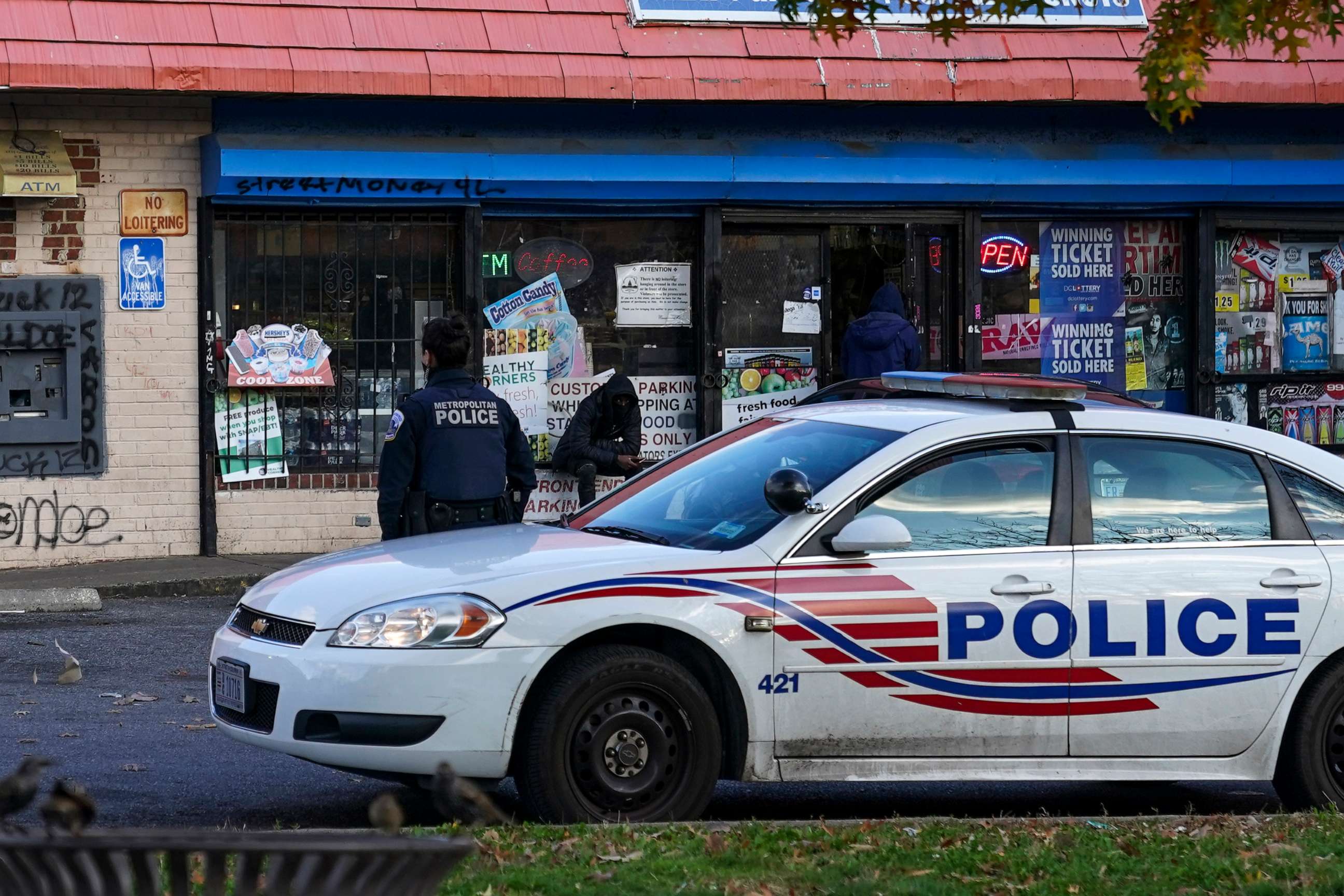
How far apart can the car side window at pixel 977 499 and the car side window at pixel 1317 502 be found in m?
0.90

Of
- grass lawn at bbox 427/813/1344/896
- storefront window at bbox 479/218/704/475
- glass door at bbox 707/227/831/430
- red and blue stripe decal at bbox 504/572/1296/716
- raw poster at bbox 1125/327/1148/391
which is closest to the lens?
grass lawn at bbox 427/813/1344/896

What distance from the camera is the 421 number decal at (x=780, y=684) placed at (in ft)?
20.4

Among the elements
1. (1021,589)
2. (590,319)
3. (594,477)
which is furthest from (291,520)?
(1021,589)

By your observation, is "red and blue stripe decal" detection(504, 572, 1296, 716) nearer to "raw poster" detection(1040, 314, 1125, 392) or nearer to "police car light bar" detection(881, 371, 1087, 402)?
"police car light bar" detection(881, 371, 1087, 402)

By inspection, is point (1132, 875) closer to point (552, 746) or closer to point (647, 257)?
point (552, 746)

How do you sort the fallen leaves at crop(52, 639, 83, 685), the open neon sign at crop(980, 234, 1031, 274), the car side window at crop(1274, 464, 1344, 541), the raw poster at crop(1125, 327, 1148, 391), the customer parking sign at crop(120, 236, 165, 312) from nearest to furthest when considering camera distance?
the car side window at crop(1274, 464, 1344, 541) < the fallen leaves at crop(52, 639, 83, 685) < the customer parking sign at crop(120, 236, 165, 312) < the open neon sign at crop(980, 234, 1031, 274) < the raw poster at crop(1125, 327, 1148, 391)

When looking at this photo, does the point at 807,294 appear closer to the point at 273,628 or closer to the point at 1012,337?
the point at 1012,337

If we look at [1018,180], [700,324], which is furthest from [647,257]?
[1018,180]

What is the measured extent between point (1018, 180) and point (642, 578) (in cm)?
936

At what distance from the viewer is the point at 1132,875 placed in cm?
539

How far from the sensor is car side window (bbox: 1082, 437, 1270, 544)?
262 inches

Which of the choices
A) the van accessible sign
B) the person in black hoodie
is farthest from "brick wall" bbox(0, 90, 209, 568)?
the van accessible sign

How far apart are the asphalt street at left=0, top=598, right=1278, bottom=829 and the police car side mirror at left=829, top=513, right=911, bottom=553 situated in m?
1.18

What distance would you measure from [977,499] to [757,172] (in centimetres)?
798
